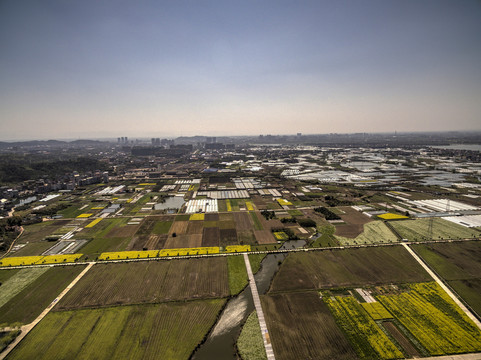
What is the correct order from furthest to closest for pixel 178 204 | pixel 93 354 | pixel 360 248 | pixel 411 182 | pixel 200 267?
1. pixel 411 182
2. pixel 178 204
3. pixel 360 248
4. pixel 200 267
5. pixel 93 354

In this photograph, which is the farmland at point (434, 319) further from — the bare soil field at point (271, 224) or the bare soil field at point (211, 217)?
the bare soil field at point (211, 217)

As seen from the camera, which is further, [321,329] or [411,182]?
[411,182]

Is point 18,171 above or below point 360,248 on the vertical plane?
above

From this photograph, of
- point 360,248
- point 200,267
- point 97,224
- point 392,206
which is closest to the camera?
point 200,267

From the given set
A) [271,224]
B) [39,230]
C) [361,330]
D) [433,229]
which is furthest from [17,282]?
[433,229]

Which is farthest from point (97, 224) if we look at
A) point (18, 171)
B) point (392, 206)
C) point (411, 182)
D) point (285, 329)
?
point (411, 182)

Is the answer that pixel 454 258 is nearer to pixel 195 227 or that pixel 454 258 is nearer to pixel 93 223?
pixel 195 227

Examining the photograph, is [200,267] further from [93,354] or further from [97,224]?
[97,224]

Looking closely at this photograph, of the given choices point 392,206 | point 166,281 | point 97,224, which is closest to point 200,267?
point 166,281
